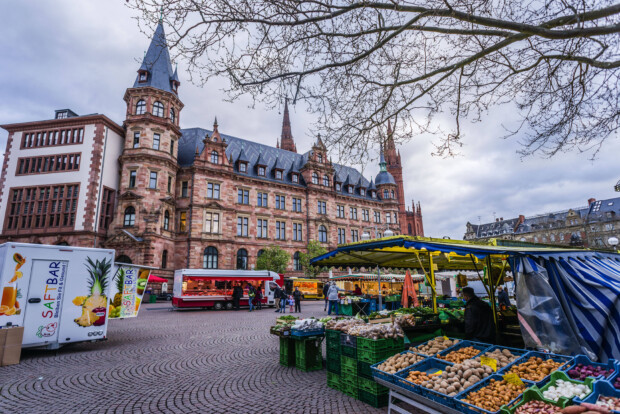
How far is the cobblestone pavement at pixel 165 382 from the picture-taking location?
5121 millimetres

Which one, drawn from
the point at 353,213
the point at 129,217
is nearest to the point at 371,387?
the point at 129,217

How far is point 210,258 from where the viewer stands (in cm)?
3428

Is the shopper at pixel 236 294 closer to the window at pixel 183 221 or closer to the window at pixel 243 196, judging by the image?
the window at pixel 183 221

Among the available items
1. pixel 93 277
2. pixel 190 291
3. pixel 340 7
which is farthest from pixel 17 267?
pixel 190 291

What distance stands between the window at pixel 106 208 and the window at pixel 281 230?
17.5m

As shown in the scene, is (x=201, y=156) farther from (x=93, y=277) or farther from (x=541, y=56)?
(x=541, y=56)

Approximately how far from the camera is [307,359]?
278 inches

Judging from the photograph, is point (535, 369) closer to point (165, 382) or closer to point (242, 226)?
point (165, 382)

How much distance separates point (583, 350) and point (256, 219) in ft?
115

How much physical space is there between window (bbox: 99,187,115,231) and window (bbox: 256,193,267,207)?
1502 centimetres

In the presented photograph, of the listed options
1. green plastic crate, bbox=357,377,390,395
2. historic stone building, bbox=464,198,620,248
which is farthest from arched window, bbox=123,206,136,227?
historic stone building, bbox=464,198,620,248

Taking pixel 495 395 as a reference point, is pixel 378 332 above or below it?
above

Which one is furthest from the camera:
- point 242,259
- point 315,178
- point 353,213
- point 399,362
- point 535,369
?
point 353,213

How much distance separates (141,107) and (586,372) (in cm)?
3769
